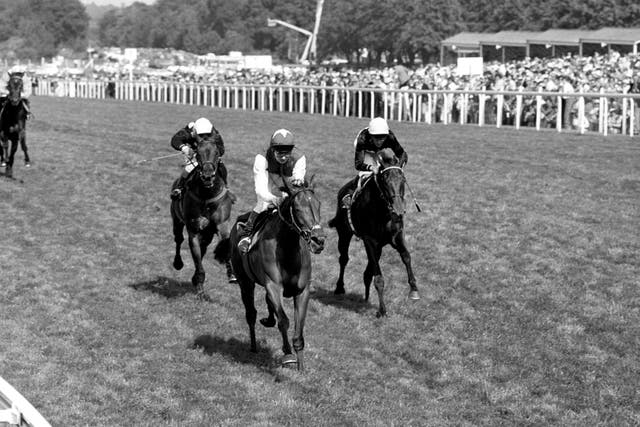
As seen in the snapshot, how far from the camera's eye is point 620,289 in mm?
12812

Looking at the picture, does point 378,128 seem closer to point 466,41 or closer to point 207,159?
point 207,159

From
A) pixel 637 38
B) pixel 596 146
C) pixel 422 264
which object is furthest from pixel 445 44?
pixel 422 264

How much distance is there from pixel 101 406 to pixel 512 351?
377cm

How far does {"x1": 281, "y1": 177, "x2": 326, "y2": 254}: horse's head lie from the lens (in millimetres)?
9094

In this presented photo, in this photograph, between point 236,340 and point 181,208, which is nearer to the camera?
point 236,340

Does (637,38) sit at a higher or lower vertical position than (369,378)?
higher

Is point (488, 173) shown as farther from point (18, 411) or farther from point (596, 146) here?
point (18, 411)

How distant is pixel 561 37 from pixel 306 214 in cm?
4288

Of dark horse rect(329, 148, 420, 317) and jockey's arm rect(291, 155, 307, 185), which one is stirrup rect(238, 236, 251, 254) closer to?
jockey's arm rect(291, 155, 307, 185)

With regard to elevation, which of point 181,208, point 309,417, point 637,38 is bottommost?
point 309,417

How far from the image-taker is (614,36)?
148 ft

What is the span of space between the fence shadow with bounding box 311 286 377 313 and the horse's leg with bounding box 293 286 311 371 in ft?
8.76

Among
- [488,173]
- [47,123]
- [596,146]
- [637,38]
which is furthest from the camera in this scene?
[637,38]

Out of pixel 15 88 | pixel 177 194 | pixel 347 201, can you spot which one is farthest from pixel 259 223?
pixel 15 88
